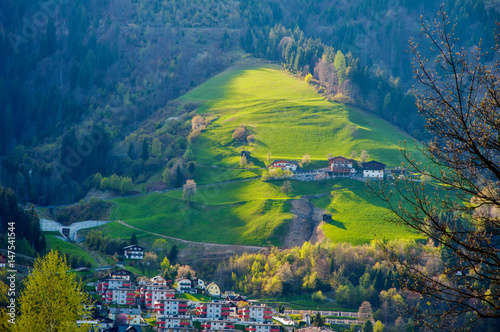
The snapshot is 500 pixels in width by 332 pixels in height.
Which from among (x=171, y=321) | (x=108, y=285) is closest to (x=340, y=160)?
(x=108, y=285)

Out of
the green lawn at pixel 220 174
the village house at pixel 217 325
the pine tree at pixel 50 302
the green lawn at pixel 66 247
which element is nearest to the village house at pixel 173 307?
the village house at pixel 217 325

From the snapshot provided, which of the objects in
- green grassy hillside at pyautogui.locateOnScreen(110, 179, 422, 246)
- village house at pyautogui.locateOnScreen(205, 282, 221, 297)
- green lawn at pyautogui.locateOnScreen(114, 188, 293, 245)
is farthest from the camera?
green lawn at pyautogui.locateOnScreen(114, 188, 293, 245)

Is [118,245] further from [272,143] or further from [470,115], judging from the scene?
[470,115]

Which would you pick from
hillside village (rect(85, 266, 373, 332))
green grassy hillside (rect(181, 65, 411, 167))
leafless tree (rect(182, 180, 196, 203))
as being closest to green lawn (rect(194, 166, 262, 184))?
green grassy hillside (rect(181, 65, 411, 167))

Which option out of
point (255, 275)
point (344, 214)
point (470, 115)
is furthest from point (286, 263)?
point (470, 115)

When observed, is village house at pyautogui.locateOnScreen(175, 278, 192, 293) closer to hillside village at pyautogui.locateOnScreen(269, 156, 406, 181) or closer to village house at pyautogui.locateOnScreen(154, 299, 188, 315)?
village house at pyautogui.locateOnScreen(154, 299, 188, 315)

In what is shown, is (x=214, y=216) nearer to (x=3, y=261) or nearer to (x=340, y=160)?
(x=340, y=160)
